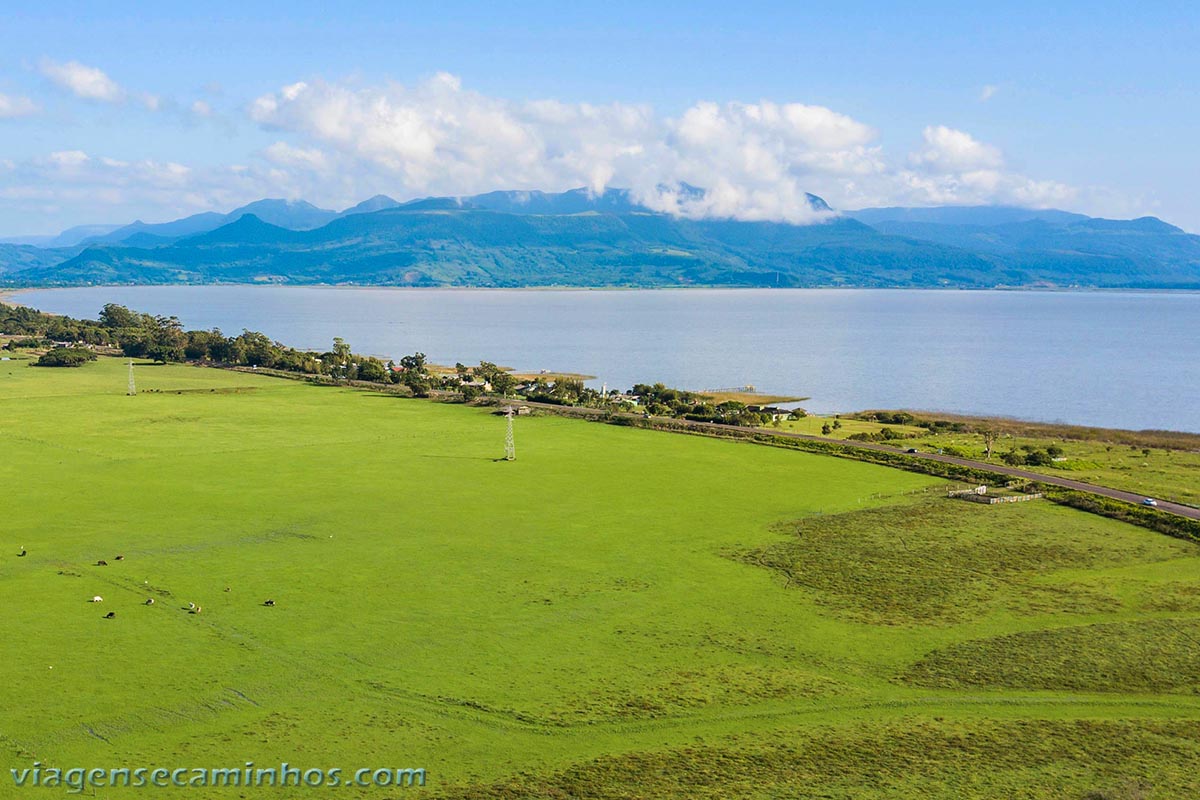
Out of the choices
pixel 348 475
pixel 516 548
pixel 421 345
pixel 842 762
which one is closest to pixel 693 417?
pixel 348 475

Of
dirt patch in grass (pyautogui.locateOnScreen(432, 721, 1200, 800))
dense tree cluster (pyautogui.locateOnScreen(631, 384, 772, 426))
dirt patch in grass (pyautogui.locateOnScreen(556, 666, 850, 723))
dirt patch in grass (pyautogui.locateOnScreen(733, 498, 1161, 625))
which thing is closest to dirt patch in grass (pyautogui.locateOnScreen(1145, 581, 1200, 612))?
dirt patch in grass (pyautogui.locateOnScreen(733, 498, 1161, 625))

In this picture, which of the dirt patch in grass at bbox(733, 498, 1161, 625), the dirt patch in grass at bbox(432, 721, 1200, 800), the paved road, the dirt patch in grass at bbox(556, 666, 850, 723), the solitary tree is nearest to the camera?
the dirt patch in grass at bbox(432, 721, 1200, 800)

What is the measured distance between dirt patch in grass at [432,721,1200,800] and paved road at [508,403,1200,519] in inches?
1224

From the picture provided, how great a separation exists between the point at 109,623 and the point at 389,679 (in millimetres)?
12162

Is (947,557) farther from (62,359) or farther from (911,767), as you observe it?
(62,359)

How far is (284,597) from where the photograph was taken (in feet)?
129

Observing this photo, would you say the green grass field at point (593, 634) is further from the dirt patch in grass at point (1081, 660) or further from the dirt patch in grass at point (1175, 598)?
the dirt patch in grass at point (1175, 598)

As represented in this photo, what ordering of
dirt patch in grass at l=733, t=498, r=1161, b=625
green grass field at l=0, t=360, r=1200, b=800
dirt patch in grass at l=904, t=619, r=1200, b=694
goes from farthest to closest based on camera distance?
1. dirt patch in grass at l=733, t=498, r=1161, b=625
2. dirt patch in grass at l=904, t=619, r=1200, b=694
3. green grass field at l=0, t=360, r=1200, b=800

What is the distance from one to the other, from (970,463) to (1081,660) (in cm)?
3779

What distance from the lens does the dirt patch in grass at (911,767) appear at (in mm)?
25406

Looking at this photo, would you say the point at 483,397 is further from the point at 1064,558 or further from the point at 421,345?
the point at 421,345

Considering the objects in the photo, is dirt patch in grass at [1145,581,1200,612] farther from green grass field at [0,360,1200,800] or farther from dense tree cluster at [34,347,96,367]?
dense tree cluster at [34,347,96,367]

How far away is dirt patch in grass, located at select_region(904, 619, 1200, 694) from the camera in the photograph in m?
32.3

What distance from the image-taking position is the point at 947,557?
46.8 m
